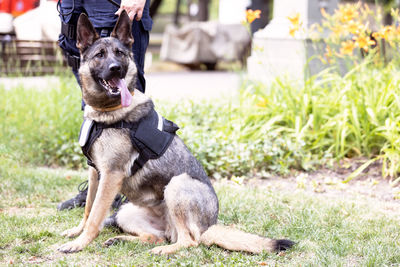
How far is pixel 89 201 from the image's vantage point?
11.5 ft

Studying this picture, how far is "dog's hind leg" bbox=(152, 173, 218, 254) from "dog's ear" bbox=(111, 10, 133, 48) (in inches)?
38.3

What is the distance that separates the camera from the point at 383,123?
534 centimetres

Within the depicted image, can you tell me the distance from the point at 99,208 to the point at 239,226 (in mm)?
1131

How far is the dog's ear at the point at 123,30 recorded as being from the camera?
10.5 ft

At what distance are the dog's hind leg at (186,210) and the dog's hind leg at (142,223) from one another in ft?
0.60

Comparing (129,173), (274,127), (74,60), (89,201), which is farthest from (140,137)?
(274,127)

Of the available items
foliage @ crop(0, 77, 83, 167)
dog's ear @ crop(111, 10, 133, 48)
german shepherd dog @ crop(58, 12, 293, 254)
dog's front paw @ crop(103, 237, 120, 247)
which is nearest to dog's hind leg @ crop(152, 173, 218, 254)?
german shepherd dog @ crop(58, 12, 293, 254)

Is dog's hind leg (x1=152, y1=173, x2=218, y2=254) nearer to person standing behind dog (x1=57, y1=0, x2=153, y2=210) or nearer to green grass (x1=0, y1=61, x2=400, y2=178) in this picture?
person standing behind dog (x1=57, y1=0, x2=153, y2=210)

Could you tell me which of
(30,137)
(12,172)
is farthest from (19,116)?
(12,172)

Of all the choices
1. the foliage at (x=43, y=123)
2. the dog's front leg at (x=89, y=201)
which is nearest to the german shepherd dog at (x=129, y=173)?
the dog's front leg at (x=89, y=201)

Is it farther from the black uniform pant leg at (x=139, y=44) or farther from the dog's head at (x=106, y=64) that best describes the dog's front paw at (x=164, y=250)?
the black uniform pant leg at (x=139, y=44)

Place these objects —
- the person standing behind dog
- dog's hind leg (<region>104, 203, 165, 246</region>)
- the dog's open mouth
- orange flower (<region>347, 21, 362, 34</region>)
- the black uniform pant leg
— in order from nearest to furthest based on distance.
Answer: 1. the dog's open mouth
2. dog's hind leg (<region>104, 203, 165, 246</region>)
3. the person standing behind dog
4. the black uniform pant leg
5. orange flower (<region>347, 21, 362, 34</region>)

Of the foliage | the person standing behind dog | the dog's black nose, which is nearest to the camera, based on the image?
the dog's black nose

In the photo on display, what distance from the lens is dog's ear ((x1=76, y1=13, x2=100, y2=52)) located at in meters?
3.12
